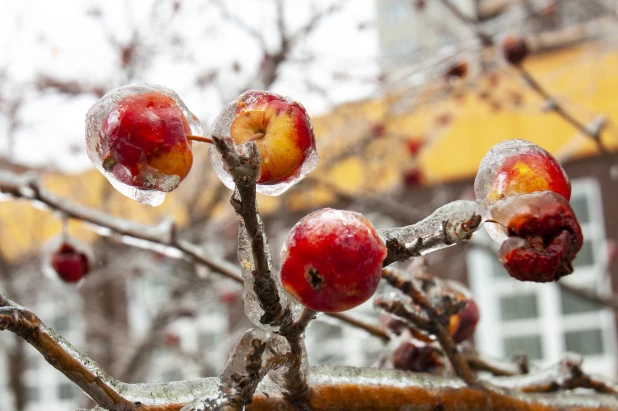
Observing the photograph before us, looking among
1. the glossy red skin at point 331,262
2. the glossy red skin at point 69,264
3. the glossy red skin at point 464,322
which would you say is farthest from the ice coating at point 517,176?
the glossy red skin at point 69,264

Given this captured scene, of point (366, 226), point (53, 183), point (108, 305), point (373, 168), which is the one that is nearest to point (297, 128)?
point (366, 226)

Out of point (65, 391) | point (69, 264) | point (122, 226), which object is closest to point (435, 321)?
point (122, 226)

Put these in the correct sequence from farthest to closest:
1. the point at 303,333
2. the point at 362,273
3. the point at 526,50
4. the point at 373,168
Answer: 1. the point at 373,168
2. the point at 526,50
3. the point at 303,333
4. the point at 362,273

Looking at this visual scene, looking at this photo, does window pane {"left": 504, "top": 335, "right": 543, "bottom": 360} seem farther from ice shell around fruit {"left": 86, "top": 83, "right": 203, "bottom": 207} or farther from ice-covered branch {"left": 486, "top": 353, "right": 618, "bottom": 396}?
ice shell around fruit {"left": 86, "top": 83, "right": 203, "bottom": 207}

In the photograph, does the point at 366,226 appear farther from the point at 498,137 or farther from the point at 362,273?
the point at 498,137

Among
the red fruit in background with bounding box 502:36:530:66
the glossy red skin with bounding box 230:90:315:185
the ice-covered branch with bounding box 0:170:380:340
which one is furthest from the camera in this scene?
the red fruit in background with bounding box 502:36:530:66

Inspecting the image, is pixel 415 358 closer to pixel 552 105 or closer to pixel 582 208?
pixel 552 105

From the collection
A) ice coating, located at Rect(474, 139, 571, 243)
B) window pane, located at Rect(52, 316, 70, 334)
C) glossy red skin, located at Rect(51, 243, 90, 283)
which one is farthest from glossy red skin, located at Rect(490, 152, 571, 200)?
window pane, located at Rect(52, 316, 70, 334)
